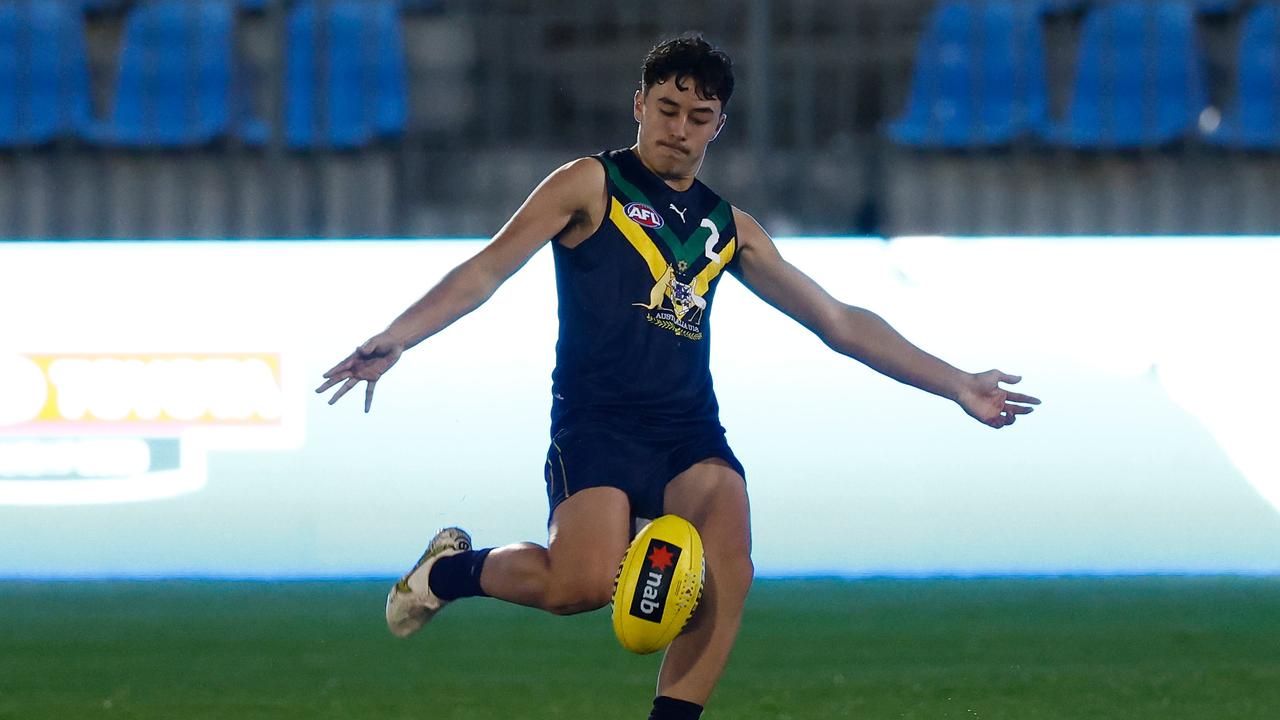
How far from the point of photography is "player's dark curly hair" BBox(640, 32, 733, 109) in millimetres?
3752

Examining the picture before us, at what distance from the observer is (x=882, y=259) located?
6867 millimetres

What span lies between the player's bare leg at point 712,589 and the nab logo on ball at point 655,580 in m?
0.22

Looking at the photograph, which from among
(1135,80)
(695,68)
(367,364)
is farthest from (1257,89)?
(367,364)

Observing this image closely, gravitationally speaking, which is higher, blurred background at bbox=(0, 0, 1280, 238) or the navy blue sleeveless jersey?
blurred background at bbox=(0, 0, 1280, 238)

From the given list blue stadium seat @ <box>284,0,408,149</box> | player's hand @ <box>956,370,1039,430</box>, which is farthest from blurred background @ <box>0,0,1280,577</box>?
player's hand @ <box>956,370,1039,430</box>

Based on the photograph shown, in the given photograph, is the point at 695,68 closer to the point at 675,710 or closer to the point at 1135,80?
the point at 675,710

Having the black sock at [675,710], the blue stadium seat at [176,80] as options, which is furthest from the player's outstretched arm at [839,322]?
the blue stadium seat at [176,80]

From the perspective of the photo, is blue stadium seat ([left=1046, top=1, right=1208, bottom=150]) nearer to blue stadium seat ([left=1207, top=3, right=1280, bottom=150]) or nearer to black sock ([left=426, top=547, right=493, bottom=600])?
blue stadium seat ([left=1207, top=3, right=1280, bottom=150])

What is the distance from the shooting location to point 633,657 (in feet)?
18.6

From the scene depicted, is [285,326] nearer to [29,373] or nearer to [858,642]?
[29,373]

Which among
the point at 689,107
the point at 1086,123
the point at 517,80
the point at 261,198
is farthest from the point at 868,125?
the point at 689,107

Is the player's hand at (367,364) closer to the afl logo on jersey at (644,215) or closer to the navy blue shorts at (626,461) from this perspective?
the navy blue shorts at (626,461)

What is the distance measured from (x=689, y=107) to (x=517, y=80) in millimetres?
4145

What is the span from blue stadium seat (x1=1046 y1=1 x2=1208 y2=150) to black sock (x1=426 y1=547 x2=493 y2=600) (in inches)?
188
